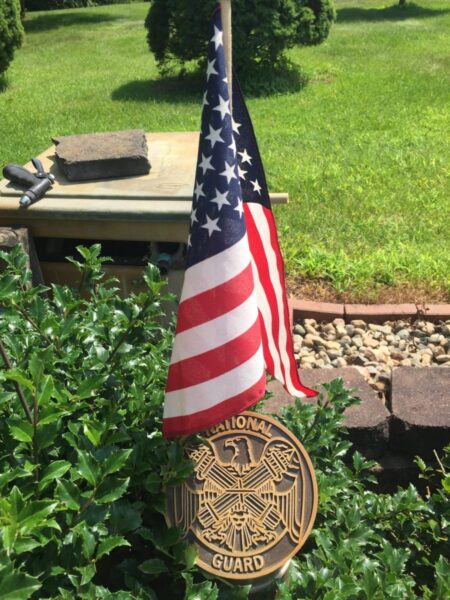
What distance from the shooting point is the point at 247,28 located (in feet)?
25.5

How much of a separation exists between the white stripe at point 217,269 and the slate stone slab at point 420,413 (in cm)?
118

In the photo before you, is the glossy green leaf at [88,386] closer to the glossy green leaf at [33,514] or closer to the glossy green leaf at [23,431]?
the glossy green leaf at [23,431]

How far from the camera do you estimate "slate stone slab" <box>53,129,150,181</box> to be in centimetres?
325

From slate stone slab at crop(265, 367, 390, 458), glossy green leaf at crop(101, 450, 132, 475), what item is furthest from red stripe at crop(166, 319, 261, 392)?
slate stone slab at crop(265, 367, 390, 458)

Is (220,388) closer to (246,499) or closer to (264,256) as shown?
(246,499)

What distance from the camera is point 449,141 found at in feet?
19.7

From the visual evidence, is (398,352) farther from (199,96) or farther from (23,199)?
(199,96)

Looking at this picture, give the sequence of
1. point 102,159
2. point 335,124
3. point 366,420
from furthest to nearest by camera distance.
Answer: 1. point 335,124
2. point 102,159
3. point 366,420

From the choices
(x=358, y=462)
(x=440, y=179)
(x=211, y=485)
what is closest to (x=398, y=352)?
(x=358, y=462)

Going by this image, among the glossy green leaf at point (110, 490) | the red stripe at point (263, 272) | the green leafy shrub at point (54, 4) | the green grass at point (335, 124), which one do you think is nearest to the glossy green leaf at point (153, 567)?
the glossy green leaf at point (110, 490)

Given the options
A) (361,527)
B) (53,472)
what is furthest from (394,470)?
(53,472)

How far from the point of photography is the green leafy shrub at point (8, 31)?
8.38 metres

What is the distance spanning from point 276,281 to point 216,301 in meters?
0.47

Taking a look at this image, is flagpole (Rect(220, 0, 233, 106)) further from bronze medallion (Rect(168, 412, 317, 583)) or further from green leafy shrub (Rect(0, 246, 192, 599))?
bronze medallion (Rect(168, 412, 317, 583))
